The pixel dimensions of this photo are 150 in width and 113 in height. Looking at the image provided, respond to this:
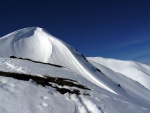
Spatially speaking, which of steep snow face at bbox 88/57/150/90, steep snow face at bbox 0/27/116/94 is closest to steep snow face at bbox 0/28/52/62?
steep snow face at bbox 0/27/116/94

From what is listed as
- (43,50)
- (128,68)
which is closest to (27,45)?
(43,50)

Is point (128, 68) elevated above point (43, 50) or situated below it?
above

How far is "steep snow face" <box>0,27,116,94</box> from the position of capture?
192ft

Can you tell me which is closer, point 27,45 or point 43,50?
point 43,50

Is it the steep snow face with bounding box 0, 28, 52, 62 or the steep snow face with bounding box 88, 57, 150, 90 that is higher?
the steep snow face with bounding box 88, 57, 150, 90

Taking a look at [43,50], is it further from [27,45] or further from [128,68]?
[128,68]

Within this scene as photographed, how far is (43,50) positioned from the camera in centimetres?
6850

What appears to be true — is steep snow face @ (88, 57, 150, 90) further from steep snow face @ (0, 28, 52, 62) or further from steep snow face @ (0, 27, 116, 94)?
steep snow face @ (0, 27, 116, 94)

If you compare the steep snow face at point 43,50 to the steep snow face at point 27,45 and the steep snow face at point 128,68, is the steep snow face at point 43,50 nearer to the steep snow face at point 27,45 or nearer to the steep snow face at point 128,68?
the steep snow face at point 27,45

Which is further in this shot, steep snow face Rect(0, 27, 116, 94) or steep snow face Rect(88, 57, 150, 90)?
steep snow face Rect(88, 57, 150, 90)

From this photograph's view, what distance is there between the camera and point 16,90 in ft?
53.2

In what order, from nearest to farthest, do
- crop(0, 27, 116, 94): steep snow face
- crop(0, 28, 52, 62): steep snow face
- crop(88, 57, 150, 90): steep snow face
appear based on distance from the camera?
crop(0, 27, 116, 94): steep snow face, crop(0, 28, 52, 62): steep snow face, crop(88, 57, 150, 90): steep snow face

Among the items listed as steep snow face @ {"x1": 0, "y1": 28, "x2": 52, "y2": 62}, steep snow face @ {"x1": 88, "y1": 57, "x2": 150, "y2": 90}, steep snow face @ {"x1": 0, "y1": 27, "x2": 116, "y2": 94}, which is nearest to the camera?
steep snow face @ {"x1": 0, "y1": 27, "x2": 116, "y2": 94}

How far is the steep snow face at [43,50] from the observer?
2299 inches
